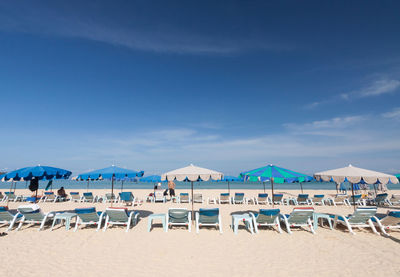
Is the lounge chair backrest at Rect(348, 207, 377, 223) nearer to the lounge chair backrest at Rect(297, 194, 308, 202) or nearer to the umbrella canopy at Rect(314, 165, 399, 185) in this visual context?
the umbrella canopy at Rect(314, 165, 399, 185)

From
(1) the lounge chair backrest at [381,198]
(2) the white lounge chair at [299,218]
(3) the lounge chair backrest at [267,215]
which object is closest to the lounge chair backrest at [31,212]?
(3) the lounge chair backrest at [267,215]

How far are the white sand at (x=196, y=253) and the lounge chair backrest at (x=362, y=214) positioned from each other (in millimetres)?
369

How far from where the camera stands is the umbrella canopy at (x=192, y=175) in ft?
22.2

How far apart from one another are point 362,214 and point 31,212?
10.1 metres

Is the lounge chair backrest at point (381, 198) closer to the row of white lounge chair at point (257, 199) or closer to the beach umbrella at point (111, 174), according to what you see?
the row of white lounge chair at point (257, 199)

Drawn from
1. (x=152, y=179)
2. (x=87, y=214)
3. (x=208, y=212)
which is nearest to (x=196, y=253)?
(x=208, y=212)

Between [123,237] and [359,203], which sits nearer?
[123,237]

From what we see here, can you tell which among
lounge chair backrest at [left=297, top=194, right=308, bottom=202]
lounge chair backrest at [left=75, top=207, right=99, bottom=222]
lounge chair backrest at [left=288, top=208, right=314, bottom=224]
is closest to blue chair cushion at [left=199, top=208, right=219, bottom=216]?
lounge chair backrest at [left=288, top=208, right=314, bottom=224]

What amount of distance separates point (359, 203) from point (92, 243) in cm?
1416

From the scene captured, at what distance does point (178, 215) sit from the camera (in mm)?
6527

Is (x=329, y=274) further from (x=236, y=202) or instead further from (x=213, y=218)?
(x=236, y=202)

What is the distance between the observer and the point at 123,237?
575 cm

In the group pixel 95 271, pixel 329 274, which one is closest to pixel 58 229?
pixel 95 271

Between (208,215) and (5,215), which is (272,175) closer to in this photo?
(208,215)
